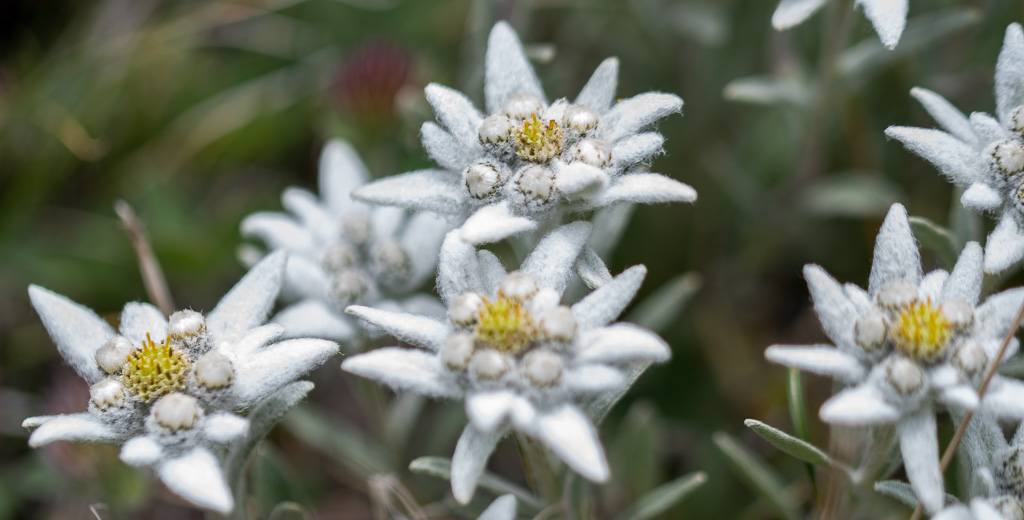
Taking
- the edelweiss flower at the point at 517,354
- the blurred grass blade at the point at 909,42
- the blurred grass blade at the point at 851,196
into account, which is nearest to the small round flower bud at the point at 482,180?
the edelweiss flower at the point at 517,354

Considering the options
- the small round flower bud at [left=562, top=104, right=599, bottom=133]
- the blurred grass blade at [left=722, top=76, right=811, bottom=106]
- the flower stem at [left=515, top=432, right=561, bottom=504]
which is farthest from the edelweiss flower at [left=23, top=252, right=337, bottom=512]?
the blurred grass blade at [left=722, top=76, right=811, bottom=106]

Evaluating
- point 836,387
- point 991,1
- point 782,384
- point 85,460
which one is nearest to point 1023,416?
point 836,387

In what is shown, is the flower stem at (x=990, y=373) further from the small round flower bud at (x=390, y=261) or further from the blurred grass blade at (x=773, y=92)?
the small round flower bud at (x=390, y=261)

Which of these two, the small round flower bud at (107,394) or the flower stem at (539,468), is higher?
the small round flower bud at (107,394)

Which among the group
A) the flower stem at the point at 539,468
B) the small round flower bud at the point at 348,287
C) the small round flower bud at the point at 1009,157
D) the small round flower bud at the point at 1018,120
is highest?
the small round flower bud at the point at 1018,120

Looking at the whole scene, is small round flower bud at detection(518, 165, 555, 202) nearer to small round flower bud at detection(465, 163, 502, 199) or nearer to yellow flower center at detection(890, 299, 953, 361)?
small round flower bud at detection(465, 163, 502, 199)

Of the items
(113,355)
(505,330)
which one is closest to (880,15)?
(505,330)

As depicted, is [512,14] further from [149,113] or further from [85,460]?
[85,460]
